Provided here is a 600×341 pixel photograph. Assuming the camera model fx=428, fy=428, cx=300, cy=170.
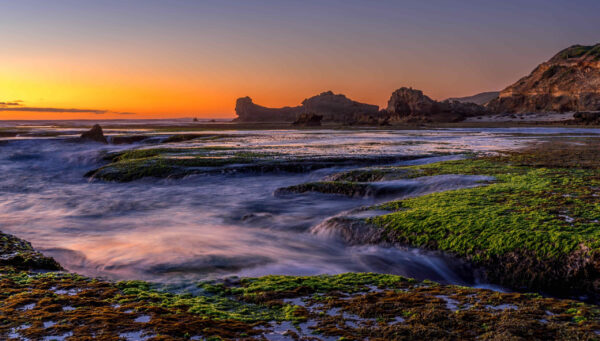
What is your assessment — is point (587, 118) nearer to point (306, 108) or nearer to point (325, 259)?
point (325, 259)

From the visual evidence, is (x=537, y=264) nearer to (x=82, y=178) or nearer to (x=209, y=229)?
(x=209, y=229)

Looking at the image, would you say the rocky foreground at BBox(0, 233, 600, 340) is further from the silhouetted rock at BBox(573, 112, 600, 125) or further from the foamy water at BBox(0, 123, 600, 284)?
the silhouetted rock at BBox(573, 112, 600, 125)

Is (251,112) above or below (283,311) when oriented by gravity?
above

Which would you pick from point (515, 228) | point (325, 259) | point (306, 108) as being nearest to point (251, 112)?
point (306, 108)

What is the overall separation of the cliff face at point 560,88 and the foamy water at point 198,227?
7054 cm

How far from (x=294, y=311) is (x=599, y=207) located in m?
5.39

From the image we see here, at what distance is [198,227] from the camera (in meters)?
9.48

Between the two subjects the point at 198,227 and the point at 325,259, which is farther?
the point at 198,227

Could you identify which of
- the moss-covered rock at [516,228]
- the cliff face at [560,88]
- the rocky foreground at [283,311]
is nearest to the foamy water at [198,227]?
the moss-covered rock at [516,228]

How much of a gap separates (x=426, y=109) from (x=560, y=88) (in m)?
24.9

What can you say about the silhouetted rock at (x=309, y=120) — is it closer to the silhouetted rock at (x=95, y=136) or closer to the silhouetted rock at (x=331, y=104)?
the silhouetted rock at (x=95, y=136)

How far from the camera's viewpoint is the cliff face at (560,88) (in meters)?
71.7

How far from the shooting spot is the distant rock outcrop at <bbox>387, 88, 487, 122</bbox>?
256ft

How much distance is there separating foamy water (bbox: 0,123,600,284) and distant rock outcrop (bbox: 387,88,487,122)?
65671mm
